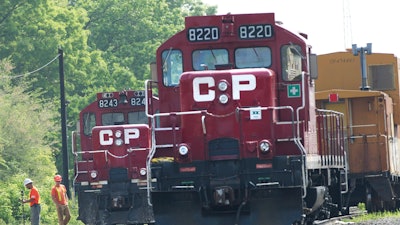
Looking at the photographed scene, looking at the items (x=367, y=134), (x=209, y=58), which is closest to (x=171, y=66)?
(x=209, y=58)

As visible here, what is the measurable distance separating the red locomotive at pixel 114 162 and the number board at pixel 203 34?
8.19 metres

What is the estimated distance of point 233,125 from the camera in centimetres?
1981

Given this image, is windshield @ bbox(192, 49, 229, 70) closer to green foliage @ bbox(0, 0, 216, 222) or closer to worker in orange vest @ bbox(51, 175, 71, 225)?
worker in orange vest @ bbox(51, 175, 71, 225)

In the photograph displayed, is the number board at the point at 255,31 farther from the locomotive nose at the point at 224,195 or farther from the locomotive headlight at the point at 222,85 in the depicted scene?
the locomotive nose at the point at 224,195

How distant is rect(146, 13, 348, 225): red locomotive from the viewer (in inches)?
765

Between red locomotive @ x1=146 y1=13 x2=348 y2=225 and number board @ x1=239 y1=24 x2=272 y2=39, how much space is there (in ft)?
0.05

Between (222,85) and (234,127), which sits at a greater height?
(222,85)

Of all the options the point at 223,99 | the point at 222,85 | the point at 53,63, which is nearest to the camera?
the point at 222,85

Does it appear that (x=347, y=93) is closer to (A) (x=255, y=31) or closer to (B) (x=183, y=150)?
(A) (x=255, y=31)

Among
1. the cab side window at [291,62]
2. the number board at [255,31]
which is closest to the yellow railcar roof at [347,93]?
the cab side window at [291,62]

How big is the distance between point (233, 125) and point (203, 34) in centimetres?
173

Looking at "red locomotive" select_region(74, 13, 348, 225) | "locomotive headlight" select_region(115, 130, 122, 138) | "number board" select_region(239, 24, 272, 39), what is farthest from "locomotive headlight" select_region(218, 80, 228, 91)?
"locomotive headlight" select_region(115, 130, 122, 138)

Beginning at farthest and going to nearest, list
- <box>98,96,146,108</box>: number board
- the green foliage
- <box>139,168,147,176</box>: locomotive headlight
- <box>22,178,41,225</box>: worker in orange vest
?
the green foliage
<box>98,96,146,108</box>: number board
<box>139,168,147,176</box>: locomotive headlight
<box>22,178,41,225</box>: worker in orange vest

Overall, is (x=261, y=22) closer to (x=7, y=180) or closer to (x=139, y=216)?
(x=139, y=216)
